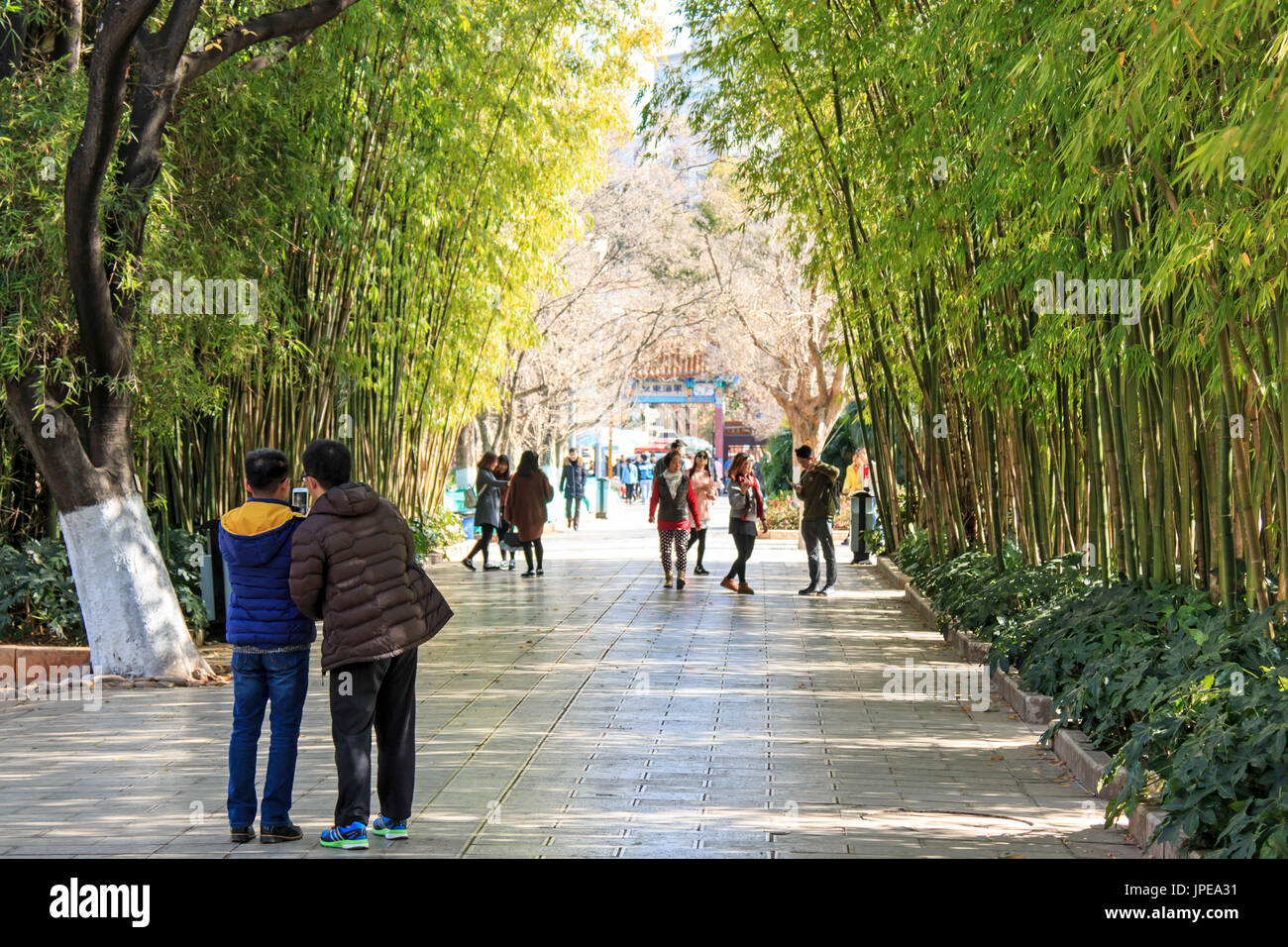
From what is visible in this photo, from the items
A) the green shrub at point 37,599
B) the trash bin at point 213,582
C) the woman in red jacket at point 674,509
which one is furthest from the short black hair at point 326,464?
the woman in red jacket at point 674,509

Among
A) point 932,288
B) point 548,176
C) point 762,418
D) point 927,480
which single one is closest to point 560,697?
point 932,288

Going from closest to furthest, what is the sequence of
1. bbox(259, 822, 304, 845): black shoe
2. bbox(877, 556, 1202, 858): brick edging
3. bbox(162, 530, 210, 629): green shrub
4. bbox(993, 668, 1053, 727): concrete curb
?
bbox(877, 556, 1202, 858): brick edging → bbox(259, 822, 304, 845): black shoe → bbox(993, 668, 1053, 727): concrete curb → bbox(162, 530, 210, 629): green shrub

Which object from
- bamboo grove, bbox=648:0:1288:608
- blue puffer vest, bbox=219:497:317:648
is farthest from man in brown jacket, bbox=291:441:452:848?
bamboo grove, bbox=648:0:1288:608

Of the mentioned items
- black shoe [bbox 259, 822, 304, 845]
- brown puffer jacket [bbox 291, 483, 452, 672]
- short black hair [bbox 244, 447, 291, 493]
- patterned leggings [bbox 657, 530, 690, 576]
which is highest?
short black hair [bbox 244, 447, 291, 493]

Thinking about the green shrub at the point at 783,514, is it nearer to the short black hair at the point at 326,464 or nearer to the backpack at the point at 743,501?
the backpack at the point at 743,501

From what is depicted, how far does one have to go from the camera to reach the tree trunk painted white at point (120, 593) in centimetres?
821

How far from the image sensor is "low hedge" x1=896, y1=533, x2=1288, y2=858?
421 cm

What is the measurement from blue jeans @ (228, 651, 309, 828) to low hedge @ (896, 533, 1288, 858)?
291 centimetres

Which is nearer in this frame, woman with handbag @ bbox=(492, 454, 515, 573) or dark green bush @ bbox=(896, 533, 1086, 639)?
dark green bush @ bbox=(896, 533, 1086, 639)

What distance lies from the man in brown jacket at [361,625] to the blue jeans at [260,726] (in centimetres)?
22

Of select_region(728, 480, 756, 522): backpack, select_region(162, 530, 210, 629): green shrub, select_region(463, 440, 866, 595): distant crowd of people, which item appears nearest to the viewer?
select_region(162, 530, 210, 629): green shrub

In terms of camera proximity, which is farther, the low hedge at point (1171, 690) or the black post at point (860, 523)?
the black post at point (860, 523)

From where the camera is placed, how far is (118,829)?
16.5 feet

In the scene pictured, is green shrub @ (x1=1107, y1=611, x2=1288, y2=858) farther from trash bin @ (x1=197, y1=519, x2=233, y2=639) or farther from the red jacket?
the red jacket
